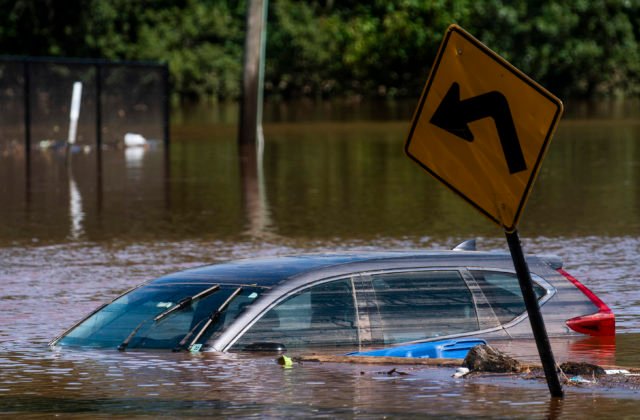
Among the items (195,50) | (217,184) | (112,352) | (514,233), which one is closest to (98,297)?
(112,352)

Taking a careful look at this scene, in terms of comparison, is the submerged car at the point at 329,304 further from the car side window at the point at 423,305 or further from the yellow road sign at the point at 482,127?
the yellow road sign at the point at 482,127

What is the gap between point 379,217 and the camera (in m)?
24.1

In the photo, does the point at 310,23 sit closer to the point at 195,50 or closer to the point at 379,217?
the point at 195,50

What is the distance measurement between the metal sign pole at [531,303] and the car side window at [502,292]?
1.45 meters

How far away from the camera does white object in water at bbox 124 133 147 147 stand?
42469mm

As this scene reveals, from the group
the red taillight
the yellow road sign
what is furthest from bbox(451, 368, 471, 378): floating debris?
the yellow road sign

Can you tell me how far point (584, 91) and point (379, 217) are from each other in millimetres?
50073

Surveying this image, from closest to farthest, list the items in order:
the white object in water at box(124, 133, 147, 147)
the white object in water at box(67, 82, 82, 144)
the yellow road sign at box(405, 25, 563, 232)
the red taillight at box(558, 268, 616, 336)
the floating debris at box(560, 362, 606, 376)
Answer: the yellow road sign at box(405, 25, 563, 232)
the floating debris at box(560, 362, 606, 376)
the red taillight at box(558, 268, 616, 336)
the white object in water at box(67, 82, 82, 144)
the white object in water at box(124, 133, 147, 147)

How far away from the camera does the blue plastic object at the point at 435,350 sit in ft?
33.3

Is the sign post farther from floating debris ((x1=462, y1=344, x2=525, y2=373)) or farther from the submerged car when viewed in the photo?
the submerged car

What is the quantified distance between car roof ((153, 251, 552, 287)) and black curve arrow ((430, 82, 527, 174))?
1853 mm

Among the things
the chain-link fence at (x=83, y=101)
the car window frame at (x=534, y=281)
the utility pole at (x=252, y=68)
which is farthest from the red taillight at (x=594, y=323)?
the utility pole at (x=252, y=68)

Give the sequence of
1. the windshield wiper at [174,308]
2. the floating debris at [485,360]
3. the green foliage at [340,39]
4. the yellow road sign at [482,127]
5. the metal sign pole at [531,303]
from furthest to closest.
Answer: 1. the green foliage at [340,39]
2. the windshield wiper at [174,308]
3. the floating debris at [485,360]
4. the metal sign pole at [531,303]
5. the yellow road sign at [482,127]

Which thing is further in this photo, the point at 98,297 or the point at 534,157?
the point at 98,297
